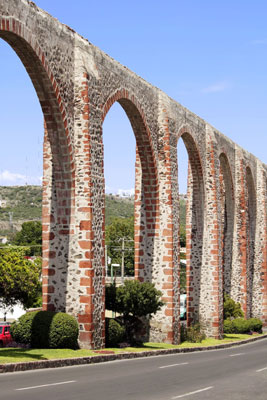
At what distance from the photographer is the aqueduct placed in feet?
62.4

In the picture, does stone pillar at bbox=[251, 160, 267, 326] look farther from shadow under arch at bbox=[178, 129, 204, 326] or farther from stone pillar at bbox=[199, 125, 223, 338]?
shadow under arch at bbox=[178, 129, 204, 326]

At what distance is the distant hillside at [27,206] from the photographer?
4688 inches

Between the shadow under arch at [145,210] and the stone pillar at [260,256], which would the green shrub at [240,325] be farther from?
the shadow under arch at [145,210]

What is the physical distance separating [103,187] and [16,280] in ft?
11.9

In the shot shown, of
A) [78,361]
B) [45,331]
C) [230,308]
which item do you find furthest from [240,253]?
[78,361]

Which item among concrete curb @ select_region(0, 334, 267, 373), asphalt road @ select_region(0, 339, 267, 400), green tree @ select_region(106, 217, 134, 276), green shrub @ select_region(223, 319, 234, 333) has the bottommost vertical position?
asphalt road @ select_region(0, 339, 267, 400)

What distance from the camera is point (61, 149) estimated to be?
1961 centimetres

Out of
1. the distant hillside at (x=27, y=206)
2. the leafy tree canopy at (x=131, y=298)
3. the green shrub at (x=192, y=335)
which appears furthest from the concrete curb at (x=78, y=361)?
the distant hillside at (x=27, y=206)

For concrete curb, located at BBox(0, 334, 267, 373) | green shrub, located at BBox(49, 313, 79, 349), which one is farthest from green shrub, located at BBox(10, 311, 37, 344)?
concrete curb, located at BBox(0, 334, 267, 373)

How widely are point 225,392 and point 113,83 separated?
1254cm

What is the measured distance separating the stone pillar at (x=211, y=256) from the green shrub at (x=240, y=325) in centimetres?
401

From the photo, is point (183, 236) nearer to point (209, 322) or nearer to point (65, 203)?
point (209, 322)

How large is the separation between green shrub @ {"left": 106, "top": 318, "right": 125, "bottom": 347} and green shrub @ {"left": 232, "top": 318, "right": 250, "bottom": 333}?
16626 mm

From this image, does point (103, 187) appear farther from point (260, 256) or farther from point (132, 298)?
point (260, 256)
